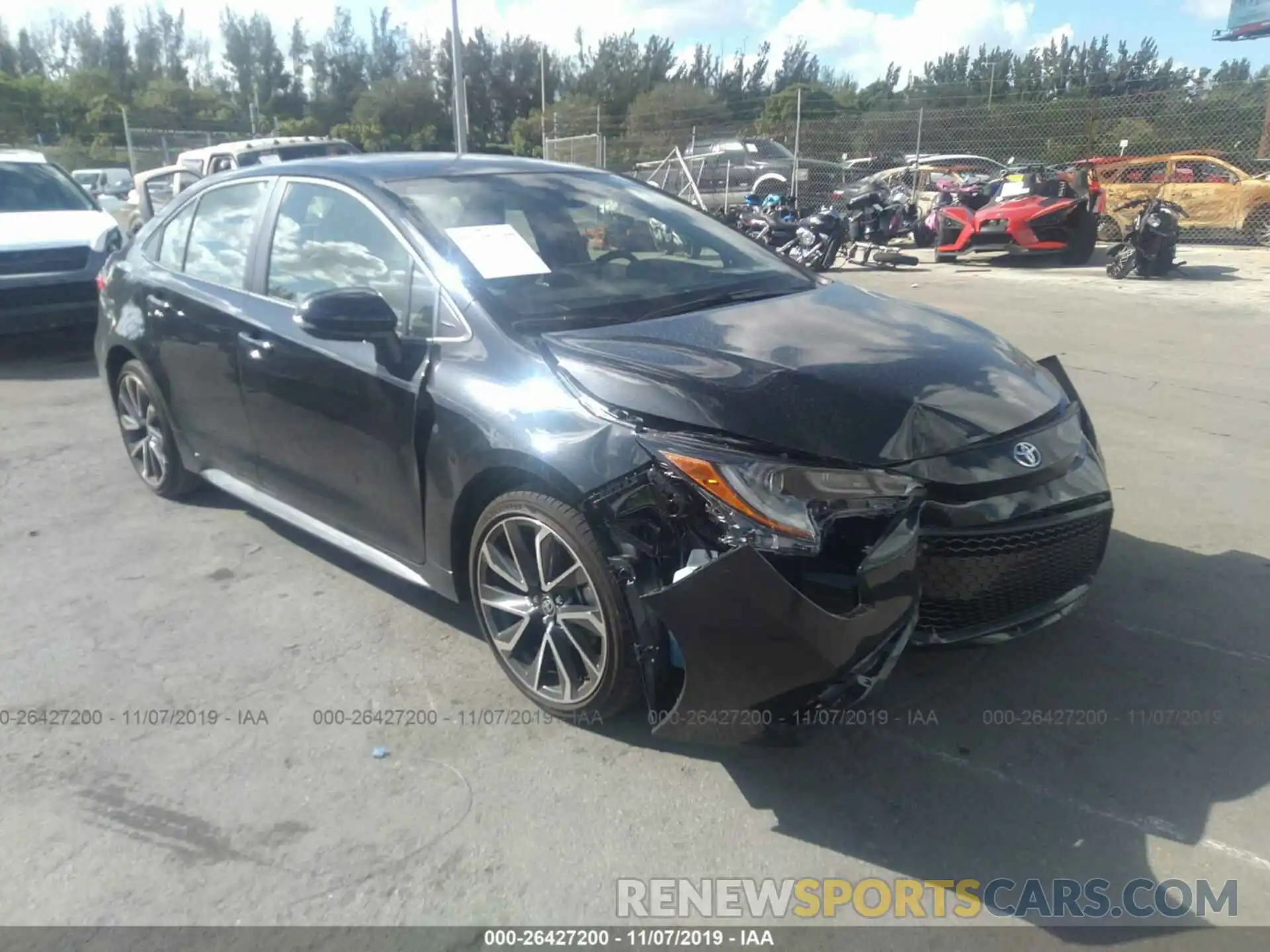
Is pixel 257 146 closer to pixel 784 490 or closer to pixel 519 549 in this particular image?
pixel 519 549

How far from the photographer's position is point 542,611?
3133mm

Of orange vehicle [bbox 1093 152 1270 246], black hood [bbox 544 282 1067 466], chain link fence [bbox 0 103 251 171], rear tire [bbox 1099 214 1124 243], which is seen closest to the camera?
black hood [bbox 544 282 1067 466]

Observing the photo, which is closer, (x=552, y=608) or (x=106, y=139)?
(x=552, y=608)

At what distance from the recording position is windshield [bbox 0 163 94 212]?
9570 mm

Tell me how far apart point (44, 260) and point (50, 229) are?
1.68 ft

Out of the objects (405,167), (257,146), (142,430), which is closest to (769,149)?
(257,146)

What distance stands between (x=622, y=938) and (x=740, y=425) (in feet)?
4.34

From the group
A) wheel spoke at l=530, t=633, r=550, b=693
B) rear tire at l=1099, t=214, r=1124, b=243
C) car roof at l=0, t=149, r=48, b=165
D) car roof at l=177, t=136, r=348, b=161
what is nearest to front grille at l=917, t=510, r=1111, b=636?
wheel spoke at l=530, t=633, r=550, b=693

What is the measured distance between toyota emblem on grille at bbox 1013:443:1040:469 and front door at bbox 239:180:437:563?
5.98ft

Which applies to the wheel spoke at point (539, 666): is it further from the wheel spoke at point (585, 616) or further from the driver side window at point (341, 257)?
the driver side window at point (341, 257)

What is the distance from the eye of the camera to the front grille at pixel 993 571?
285cm

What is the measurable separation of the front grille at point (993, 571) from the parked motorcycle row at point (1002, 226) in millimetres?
10609

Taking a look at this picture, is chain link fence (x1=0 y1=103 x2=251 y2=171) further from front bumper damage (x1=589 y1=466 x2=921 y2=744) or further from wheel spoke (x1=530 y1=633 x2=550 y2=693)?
front bumper damage (x1=589 y1=466 x2=921 y2=744)

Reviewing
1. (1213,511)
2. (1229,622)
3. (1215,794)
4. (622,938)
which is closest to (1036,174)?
(1213,511)
